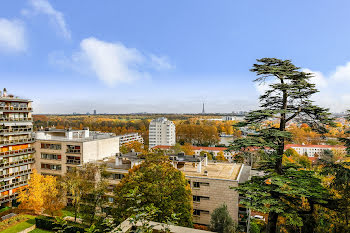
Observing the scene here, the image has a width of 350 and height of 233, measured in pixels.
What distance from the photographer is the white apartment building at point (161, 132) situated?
100688 millimetres

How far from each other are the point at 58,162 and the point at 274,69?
34.1 meters

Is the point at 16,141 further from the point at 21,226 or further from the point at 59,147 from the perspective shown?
the point at 21,226

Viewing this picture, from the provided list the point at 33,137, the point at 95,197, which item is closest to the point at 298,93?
the point at 95,197

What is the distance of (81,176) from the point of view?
2261 centimetres

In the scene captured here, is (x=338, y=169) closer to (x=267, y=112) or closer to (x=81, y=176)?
(x=267, y=112)

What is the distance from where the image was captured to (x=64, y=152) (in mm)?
33125

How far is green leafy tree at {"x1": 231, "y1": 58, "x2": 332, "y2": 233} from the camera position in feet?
31.4

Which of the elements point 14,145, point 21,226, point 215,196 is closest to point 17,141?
point 14,145

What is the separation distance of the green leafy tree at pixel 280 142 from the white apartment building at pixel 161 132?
8933 cm

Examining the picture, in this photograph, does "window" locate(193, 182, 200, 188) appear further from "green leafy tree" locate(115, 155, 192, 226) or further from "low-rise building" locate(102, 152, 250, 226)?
"green leafy tree" locate(115, 155, 192, 226)

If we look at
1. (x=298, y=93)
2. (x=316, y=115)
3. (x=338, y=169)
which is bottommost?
(x=338, y=169)

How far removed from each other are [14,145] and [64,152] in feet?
22.8

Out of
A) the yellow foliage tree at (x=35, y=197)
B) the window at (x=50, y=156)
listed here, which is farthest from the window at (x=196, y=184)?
the window at (x=50, y=156)

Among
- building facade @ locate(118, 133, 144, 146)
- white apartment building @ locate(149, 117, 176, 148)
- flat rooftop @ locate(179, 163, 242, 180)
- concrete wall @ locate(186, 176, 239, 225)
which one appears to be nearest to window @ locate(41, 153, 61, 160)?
flat rooftop @ locate(179, 163, 242, 180)
